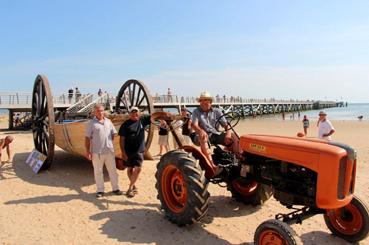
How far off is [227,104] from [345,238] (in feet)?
157

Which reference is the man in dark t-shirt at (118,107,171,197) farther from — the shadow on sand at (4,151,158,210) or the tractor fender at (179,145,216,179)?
the tractor fender at (179,145,216,179)

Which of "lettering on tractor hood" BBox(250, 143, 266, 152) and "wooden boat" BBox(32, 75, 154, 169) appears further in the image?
"wooden boat" BBox(32, 75, 154, 169)

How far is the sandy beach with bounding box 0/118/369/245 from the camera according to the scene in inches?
178

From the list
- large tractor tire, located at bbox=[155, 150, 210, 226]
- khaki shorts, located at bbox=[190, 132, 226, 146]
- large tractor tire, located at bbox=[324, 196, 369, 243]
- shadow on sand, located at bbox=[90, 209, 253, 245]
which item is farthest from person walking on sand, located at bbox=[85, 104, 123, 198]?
large tractor tire, located at bbox=[324, 196, 369, 243]

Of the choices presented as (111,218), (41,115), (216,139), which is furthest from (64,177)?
(216,139)

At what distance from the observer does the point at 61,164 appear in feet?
30.0

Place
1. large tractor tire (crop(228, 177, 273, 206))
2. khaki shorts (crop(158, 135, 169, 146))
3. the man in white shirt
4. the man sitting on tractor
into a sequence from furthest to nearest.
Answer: khaki shorts (crop(158, 135, 169, 146))
the man in white shirt
large tractor tire (crop(228, 177, 273, 206))
the man sitting on tractor

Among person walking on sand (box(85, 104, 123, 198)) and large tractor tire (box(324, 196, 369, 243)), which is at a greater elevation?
person walking on sand (box(85, 104, 123, 198))

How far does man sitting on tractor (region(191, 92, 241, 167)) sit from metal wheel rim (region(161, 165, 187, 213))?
511 millimetres

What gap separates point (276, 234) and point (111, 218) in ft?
8.51

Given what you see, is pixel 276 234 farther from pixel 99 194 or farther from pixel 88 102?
pixel 88 102

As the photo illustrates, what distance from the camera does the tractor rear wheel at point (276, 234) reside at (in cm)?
343

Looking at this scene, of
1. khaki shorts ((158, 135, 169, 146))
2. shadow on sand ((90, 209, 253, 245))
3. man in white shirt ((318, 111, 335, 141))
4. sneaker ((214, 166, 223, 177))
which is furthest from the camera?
khaki shorts ((158, 135, 169, 146))

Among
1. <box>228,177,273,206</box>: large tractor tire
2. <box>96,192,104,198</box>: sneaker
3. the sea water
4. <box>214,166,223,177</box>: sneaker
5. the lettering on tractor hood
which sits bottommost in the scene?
the sea water
